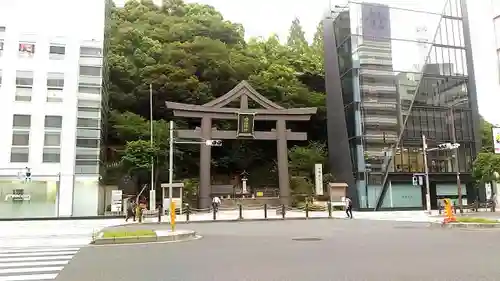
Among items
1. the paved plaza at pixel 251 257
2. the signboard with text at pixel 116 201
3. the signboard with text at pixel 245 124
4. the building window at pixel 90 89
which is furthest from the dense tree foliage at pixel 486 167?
the building window at pixel 90 89

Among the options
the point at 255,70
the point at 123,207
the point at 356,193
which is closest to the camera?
the point at 123,207

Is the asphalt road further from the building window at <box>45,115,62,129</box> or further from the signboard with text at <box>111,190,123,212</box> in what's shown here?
the building window at <box>45,115,62,129</box>

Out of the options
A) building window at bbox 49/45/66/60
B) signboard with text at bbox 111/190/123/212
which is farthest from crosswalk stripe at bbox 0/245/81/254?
building window at bbox 49/45/66/60

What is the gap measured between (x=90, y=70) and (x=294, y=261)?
34085mm

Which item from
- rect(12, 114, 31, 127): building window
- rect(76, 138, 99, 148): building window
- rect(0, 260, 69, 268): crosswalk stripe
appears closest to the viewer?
rect(0, 260, 69, 268): crosswalk stripe

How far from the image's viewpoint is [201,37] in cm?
5069

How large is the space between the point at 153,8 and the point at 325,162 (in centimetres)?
3143

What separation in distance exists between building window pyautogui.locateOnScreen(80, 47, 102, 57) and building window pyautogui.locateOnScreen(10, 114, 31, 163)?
24.4ft

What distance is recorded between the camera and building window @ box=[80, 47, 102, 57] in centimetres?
3878

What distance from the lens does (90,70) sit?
38.7 metres

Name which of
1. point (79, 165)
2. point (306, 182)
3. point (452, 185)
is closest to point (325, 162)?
point (306, 182)

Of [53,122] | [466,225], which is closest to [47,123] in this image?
[53,122]

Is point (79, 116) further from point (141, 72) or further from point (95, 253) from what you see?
point (95, 253)

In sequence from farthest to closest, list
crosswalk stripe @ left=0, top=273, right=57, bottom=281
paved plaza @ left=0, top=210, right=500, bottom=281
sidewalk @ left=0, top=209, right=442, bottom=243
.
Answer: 1. sidewalk @ left=0, top=209, right=442, bottom=243
2. paved plaza @ left=0, top=210, right=500, bottom=281
3. crosswalk stripe @ left=0, top=273, right=57, bottom=281
